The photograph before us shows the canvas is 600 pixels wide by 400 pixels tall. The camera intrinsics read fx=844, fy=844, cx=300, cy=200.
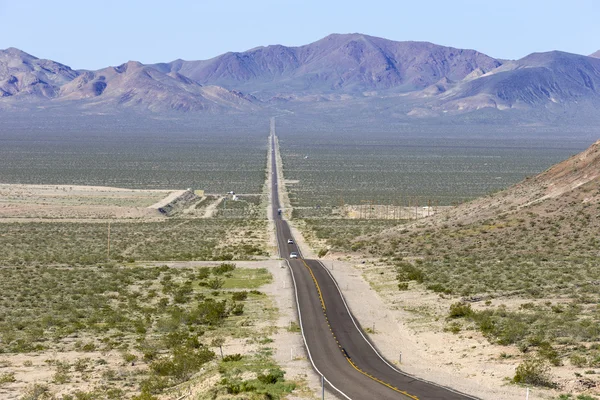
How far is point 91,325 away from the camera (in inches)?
1613

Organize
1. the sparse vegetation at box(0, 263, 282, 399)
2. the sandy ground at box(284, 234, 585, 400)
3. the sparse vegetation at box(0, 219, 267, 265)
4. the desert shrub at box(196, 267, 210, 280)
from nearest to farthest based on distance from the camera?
the sandy ground at box(284, 234, 585, 400) < the sparse vegetation at box(0, 263, 282, 399) < the desert shrub at box(196, 267, 210, 280) < the sparse vegetation at box(0, 219, 267, 265)

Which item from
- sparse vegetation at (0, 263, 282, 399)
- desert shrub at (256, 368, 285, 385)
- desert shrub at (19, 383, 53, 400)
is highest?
desert shrub at (256, 368, 285, 385)

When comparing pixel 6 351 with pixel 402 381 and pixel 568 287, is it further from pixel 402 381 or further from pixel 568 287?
pixel 568 287

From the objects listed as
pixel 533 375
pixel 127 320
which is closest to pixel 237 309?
pixel 127 320

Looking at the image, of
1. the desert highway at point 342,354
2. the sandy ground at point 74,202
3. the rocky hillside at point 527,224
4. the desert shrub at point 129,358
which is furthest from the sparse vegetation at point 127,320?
the sandy ground at point 74,202

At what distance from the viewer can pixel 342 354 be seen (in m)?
35.6

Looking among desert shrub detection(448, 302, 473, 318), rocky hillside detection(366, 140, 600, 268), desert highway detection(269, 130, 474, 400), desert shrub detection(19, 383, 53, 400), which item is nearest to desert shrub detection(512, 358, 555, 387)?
desert highway detection(269, 130, 474, 400)

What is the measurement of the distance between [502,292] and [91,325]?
21897 mm

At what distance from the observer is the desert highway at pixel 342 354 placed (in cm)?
2933

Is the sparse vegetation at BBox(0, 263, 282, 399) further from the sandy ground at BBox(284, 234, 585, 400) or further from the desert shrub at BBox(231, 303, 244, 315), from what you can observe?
the sandy ground at BBox(284, 234, 585, 400)

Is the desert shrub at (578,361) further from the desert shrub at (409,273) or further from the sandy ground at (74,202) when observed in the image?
the sandy ground at (74,202)

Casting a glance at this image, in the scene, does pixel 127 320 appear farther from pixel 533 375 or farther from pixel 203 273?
pixel 533 375

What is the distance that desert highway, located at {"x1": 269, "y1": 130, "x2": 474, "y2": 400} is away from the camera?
2933 centimetres

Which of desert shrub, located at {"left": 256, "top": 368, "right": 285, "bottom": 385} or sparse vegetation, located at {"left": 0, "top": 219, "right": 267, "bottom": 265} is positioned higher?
desert shrub, located at {"left": 256, "top": 368, "right": 285, "bottom": 385}
